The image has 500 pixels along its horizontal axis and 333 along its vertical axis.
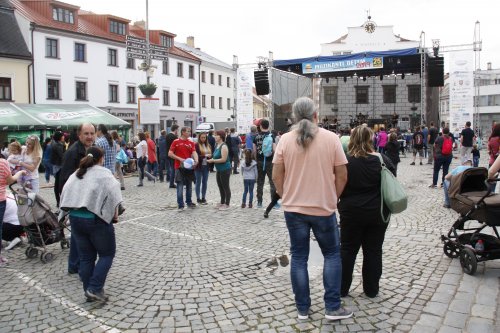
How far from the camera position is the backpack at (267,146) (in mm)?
9492

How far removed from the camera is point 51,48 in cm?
3262

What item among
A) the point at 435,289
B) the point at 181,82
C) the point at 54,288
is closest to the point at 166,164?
the point at 54,288

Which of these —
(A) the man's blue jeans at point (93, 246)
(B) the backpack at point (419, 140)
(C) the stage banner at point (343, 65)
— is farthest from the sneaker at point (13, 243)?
(C) the stage banner at point (343, 65)

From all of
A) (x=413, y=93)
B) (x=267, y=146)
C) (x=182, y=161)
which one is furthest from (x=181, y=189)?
(x=413, y=93)

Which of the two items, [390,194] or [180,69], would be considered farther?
[180,69]

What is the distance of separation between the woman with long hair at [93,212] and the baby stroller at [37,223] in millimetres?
1948

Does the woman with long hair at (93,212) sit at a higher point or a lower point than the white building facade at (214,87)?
lower

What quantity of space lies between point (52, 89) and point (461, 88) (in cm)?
2707

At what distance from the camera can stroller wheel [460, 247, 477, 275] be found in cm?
520

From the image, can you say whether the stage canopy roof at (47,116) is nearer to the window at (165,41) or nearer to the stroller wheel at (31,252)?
the stroller wheel at (31,252)

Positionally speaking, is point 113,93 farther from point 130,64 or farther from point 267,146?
point 267,146

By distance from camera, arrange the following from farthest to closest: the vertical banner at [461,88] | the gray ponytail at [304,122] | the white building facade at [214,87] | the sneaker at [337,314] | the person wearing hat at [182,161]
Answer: the white building facade at [214,87], the vertical banner at [461,88], the person wearing hat at [182,161], the sneaker at [337,314], the gray ponytail at [304,122]

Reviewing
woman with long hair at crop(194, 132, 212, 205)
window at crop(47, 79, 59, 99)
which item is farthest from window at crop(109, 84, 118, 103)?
woman with long hair at crop(194, 132, 212, 205)

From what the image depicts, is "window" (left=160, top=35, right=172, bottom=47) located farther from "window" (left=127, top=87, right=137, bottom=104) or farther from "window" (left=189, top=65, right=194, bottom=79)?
"window" (left=127, top=87, right=137, bottom=104)
